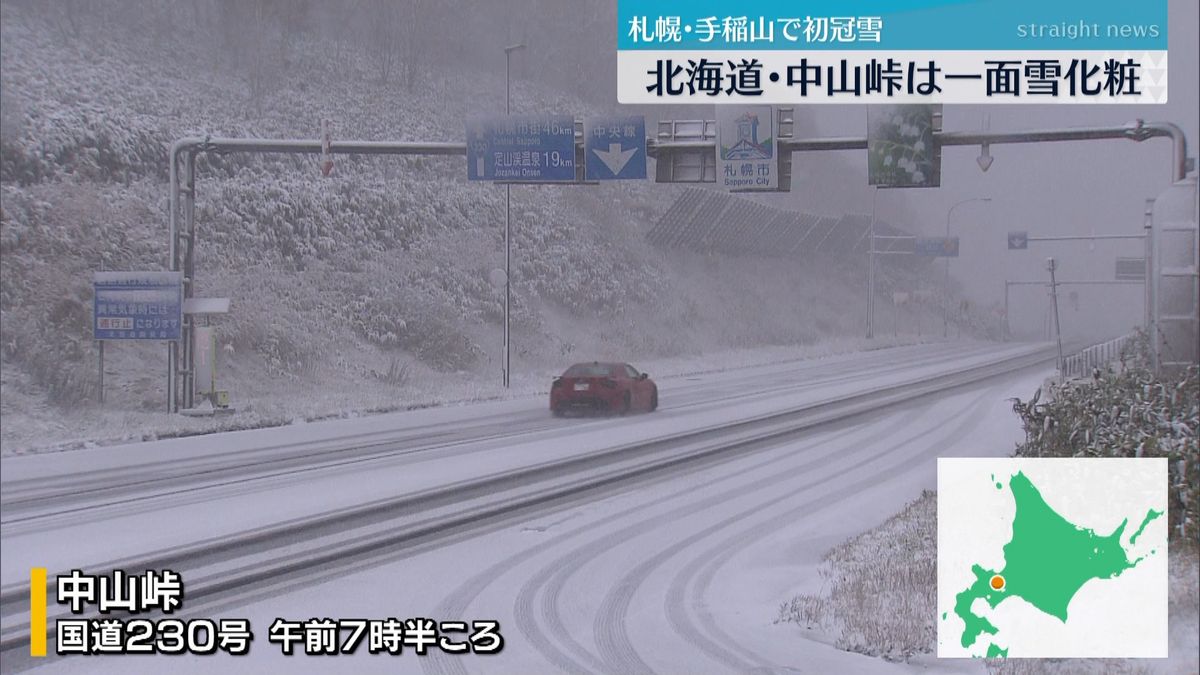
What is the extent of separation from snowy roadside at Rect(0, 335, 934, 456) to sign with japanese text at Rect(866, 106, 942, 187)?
4.03m

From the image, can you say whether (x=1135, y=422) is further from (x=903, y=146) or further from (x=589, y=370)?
(x=589, y=370)

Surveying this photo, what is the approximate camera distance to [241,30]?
2056 centimetres

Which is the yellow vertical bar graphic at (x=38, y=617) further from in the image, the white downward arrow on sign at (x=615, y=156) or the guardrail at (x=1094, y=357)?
the white downward arrow on sign at (x=615, y=156)

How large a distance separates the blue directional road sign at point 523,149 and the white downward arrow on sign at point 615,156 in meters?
0.77

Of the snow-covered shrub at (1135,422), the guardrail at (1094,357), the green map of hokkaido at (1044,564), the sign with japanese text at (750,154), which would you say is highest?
the sign with japanese text at (750,154)

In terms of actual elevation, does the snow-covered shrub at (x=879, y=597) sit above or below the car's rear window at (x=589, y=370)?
below

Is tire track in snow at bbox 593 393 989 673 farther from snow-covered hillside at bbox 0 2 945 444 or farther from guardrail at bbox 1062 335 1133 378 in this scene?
snow-covered hillside at bbox 0 2 945 444

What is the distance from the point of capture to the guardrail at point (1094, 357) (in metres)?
8.50

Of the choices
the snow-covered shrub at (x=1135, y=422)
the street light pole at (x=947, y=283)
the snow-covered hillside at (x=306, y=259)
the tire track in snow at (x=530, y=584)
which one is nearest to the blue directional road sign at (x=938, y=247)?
the street light pole at (x=947, y=283)

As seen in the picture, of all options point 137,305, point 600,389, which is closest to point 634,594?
point 137,305

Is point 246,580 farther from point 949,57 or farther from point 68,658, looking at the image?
point 949,57

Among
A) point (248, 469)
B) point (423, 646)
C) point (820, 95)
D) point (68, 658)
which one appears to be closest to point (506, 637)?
point (423, 646)

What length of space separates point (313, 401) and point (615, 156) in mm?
7514

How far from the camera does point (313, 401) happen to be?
17.0 m
